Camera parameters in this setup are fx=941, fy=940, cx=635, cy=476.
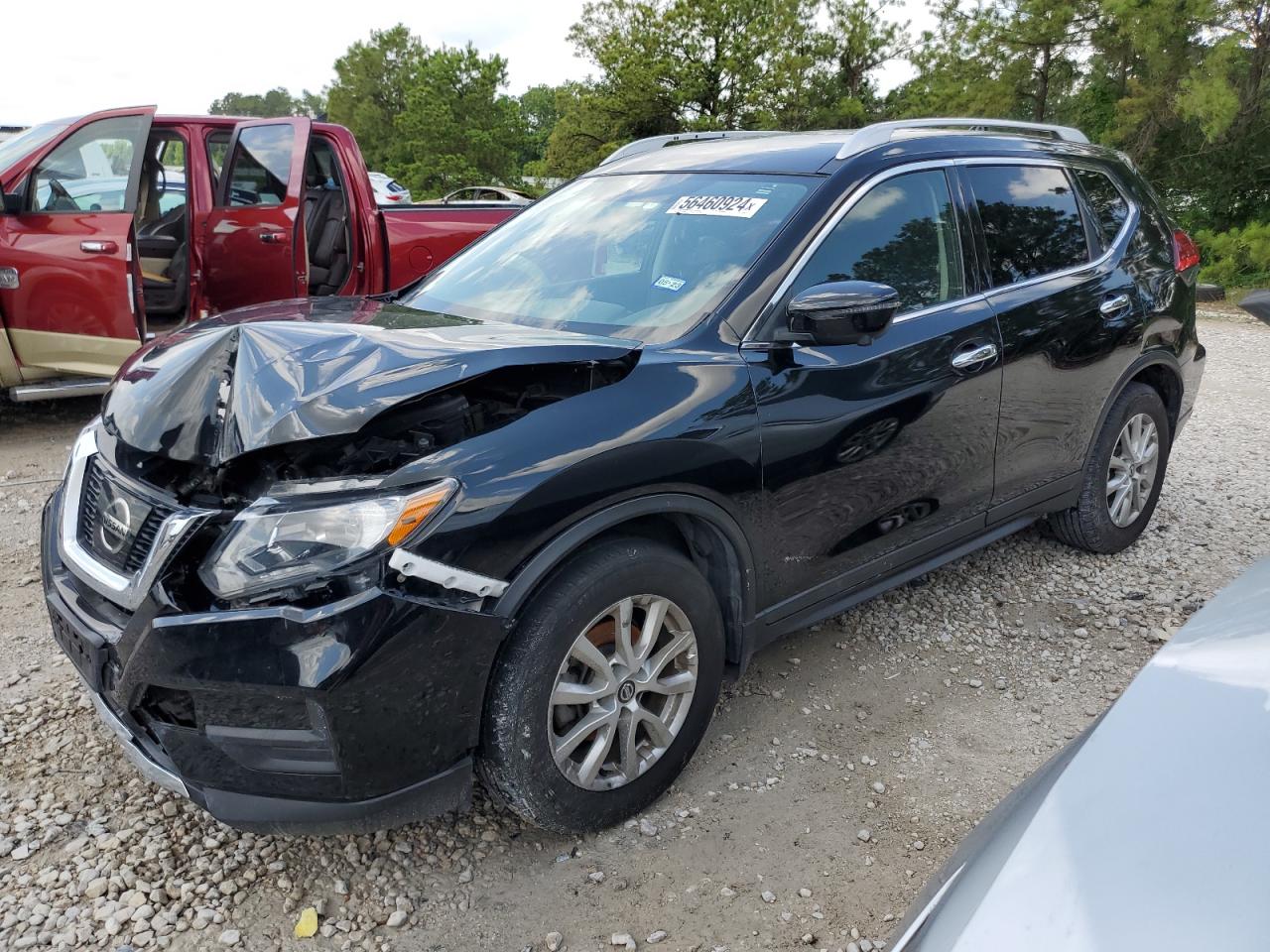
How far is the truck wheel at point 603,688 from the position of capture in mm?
2219

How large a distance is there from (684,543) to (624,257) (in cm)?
104

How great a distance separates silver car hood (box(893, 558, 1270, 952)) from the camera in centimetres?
107

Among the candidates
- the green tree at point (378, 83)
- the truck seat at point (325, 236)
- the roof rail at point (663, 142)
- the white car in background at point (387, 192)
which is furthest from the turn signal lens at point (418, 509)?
the green tree at point (378, 83)

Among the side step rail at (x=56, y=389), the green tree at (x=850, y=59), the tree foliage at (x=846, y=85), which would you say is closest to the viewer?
the side step rail at (x=56, y=389)

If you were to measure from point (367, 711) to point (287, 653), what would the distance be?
208mm

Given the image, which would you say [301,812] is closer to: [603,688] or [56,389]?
A: [603,688]

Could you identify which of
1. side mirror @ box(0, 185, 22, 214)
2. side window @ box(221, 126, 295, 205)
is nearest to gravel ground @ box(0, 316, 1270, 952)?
side mirror @ box(0, 185, 22, 214)

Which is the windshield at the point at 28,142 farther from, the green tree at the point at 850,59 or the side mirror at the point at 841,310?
the green tree at the point at 850,59

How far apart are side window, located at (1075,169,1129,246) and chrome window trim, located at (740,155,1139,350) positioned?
21mm

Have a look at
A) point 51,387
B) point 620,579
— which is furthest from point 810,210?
point 51,387

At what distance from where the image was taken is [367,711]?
201 centimetres

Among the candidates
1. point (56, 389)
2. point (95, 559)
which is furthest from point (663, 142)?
point (56, 389)

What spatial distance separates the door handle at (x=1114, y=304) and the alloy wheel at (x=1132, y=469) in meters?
0.52

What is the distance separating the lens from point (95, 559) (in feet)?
7.68
